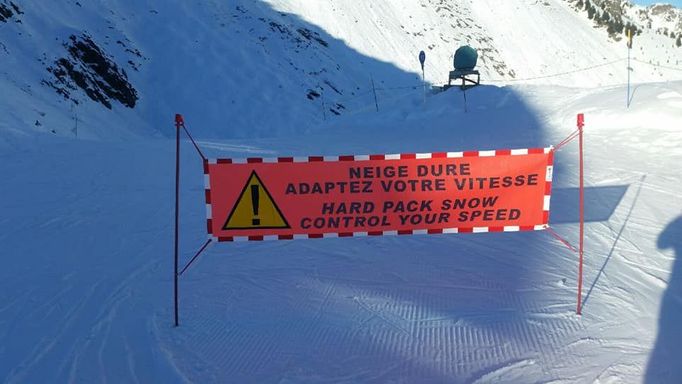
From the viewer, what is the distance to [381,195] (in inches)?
203

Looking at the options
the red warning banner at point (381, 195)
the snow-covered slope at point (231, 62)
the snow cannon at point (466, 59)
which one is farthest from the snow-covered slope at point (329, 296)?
the snow cannon at point (466, 59)

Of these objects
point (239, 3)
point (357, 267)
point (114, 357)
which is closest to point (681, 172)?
point (357, 267)

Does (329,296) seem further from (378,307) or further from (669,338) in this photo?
(669,338)

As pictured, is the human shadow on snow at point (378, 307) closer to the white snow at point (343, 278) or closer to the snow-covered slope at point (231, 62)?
the white snow at point (343, 278)

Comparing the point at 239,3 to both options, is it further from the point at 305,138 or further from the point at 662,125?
the point at 662,125

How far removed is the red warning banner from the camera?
5008mm

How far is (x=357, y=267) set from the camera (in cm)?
643

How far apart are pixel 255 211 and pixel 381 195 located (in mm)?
1182

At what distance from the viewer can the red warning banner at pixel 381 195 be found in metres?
5.01

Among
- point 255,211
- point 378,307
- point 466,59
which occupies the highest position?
point 466,59

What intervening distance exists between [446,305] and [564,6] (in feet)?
237

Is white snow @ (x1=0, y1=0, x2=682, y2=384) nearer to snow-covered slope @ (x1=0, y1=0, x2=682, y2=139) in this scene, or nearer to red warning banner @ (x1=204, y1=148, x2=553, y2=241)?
red warning banner @ (x1=204, y1=148, x2=553, y2=241)

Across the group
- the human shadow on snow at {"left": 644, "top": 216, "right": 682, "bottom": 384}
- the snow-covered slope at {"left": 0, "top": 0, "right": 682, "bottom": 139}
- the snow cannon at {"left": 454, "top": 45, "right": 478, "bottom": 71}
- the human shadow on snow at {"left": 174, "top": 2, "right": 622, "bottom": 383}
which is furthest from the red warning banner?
the snow cannon at {"left": 454, "top": 45, "right": 478, "bottom": 71}

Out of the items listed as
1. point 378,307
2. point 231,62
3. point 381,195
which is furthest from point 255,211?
point 231,62
